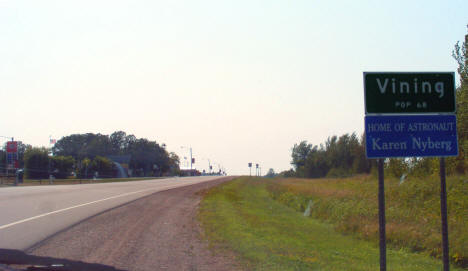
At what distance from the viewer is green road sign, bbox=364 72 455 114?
6.96 m

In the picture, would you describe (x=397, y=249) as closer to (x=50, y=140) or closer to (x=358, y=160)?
(x=358, y=160)

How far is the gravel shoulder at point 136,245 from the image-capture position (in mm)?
9141

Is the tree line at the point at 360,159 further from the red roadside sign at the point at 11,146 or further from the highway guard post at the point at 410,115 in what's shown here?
the red roadside sign at the point at 11,146

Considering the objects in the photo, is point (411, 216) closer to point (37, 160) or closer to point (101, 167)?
point (37, 160)

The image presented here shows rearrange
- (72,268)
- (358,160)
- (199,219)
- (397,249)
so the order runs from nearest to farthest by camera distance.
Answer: (72,268), (397,249), (199,219), (358,160)

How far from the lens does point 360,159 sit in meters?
83.6

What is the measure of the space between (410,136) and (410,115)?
0.31 meters

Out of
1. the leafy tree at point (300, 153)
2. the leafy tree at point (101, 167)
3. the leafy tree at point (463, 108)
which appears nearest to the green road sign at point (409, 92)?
the leafy tree at point (463, 108)

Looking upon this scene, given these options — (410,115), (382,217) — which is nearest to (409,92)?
(410,115)

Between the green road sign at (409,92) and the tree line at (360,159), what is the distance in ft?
41.4

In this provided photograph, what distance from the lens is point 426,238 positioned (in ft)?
50.2

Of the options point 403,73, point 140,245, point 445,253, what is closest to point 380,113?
point 403,73

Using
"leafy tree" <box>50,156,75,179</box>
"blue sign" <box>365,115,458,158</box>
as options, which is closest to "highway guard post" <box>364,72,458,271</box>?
"blue sign" <box>365,115,458,158</box>

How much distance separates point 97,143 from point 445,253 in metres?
162
